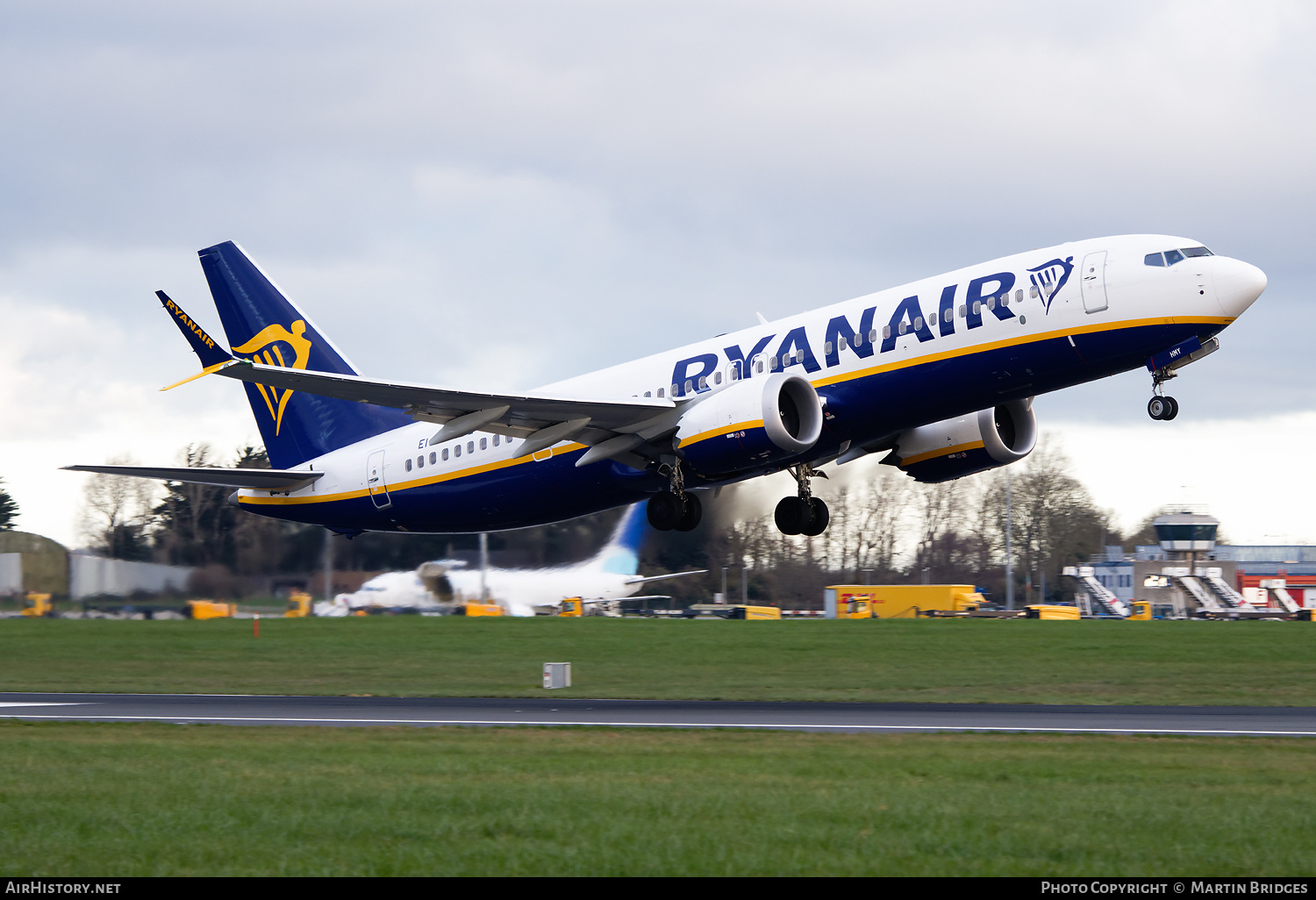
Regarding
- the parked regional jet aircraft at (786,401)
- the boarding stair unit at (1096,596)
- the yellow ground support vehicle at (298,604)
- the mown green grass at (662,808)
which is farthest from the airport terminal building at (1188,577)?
the mown green grass at (662,808)

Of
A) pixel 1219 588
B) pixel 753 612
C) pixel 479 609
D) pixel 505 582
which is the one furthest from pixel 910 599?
pixel 1219 588

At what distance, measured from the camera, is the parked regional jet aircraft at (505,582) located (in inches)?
2085

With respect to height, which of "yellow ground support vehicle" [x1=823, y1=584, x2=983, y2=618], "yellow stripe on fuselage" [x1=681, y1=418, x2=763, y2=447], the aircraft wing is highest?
the aircraft wing

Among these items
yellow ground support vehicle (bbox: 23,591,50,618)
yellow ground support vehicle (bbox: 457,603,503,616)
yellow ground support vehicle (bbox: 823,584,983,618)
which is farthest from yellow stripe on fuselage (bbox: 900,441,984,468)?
yellow ground support vehicle (bbox: 823,584,983,618)

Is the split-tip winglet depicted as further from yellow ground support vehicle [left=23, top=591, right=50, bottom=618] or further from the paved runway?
yellow ground support vehicle [left=23, top=591, right=50, bottom=618]

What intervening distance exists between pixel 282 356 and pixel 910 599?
4512 cm

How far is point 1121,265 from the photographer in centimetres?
2538

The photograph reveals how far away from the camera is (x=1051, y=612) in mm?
73375

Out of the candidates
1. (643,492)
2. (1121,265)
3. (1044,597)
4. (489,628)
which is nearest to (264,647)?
(489,628)

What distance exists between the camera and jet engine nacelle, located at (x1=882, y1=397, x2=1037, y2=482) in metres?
31.6

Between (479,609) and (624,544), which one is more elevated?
(624,544)

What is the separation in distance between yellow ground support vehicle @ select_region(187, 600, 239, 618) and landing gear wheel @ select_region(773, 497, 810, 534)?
23.8m

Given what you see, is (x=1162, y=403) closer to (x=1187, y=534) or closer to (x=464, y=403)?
(x=464, y=403)

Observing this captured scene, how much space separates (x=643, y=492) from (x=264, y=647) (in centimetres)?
2715
